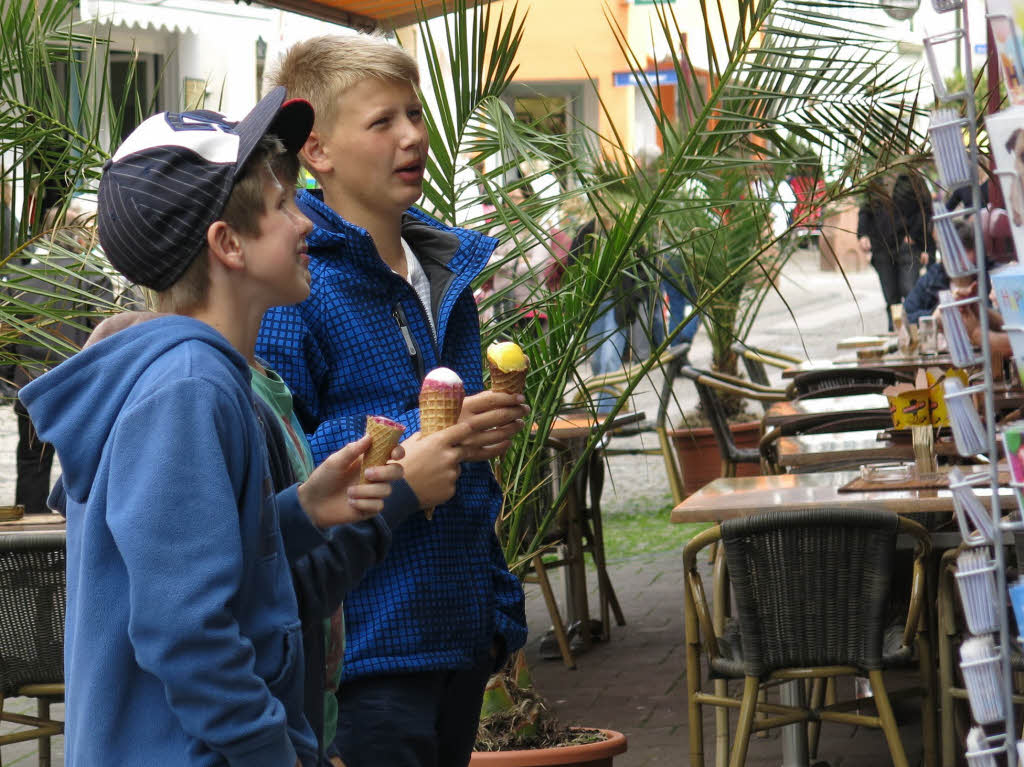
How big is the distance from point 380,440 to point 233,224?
1.13 ft

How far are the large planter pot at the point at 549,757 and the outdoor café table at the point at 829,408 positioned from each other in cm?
264

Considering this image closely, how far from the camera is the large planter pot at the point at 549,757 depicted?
371 centimetres

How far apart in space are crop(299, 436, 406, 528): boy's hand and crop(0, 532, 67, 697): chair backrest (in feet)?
8.29

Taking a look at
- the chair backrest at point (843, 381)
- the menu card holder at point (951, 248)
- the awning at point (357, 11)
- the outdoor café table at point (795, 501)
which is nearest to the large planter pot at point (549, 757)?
the outdoor café table at point (795, 501)

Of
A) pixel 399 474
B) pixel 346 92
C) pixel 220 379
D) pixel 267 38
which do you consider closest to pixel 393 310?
pixel 346 92

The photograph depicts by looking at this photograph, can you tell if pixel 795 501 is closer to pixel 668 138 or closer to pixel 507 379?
pixel 668 138

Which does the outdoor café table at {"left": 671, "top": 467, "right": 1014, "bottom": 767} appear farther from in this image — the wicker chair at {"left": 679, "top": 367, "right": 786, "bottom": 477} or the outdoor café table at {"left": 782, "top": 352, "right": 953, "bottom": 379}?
the wicker chair at {"left": 679, "top": 367, "right": 786, "bottom": 477}

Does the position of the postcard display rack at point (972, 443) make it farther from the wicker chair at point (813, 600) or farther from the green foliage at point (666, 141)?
the wicker chair at point (813, 600)

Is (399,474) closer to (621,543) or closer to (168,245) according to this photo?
(168,245)

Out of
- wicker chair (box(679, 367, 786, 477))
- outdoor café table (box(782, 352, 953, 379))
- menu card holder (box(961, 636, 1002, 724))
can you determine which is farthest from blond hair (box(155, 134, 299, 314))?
wicker chair (box(679, 367, 786, 477))

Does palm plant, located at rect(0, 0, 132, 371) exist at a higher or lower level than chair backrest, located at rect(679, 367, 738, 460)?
higher

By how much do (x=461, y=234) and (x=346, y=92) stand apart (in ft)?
1.08

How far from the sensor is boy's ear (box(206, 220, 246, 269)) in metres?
1.80

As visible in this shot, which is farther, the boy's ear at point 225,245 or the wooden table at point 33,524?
the wooden table at point 33,524
